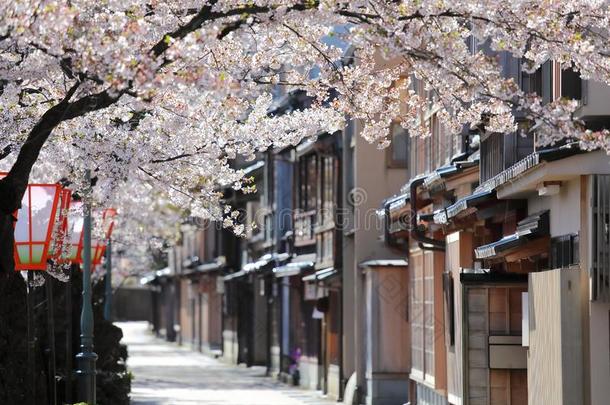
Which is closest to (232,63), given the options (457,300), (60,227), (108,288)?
(60,227)

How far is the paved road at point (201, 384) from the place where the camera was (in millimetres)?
36688

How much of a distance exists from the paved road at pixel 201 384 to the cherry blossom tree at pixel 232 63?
61.3 feet

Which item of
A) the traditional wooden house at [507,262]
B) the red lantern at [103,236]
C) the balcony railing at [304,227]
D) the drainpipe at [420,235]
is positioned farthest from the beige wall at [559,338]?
the balcony railing at [304,227]

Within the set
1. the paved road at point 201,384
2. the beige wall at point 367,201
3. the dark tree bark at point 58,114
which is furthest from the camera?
the paved road at point 201,384

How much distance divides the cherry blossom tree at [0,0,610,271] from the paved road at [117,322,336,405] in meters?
18.7

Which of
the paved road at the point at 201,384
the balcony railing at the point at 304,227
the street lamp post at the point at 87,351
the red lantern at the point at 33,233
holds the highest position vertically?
the balcony railing at the point at 304,227

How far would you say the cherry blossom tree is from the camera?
11.2m

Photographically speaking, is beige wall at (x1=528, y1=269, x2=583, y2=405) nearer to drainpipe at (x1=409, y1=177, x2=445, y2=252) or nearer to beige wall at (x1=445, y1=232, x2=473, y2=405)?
beige wall at (x1=445, y1=232, x2=473, y2=405)

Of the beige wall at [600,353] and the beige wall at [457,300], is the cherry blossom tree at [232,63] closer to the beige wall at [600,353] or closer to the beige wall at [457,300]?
the beige wall at [600,353]

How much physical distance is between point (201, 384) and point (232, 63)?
29.7 m

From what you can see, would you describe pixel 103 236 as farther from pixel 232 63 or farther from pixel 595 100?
pixel 595 100

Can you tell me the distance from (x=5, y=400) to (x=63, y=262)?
478 centimetres

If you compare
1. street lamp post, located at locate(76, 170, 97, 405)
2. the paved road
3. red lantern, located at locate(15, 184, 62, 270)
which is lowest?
the paved road

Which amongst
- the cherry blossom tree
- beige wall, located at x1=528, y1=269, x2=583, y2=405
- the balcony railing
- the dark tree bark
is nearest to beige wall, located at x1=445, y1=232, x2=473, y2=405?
beige wall, located at x1=528, y1=269, x2=583, y2=405
